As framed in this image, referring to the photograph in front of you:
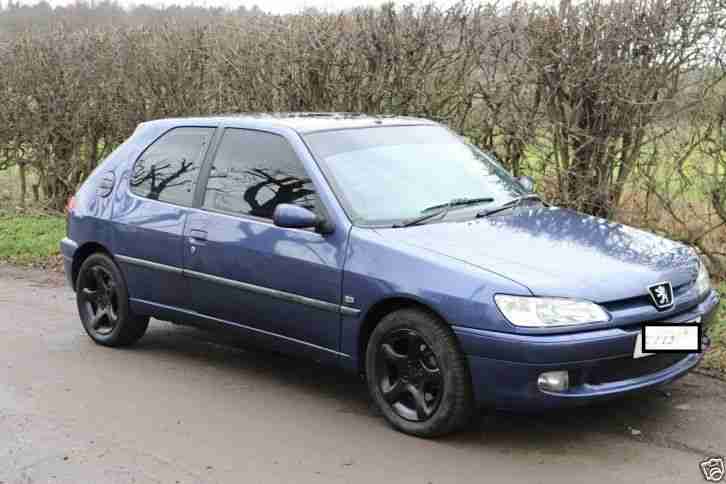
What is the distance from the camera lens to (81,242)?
23.5ft

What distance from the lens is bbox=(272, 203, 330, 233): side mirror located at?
17.6 ft

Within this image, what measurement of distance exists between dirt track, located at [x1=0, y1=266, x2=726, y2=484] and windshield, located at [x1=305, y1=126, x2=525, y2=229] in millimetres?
1204

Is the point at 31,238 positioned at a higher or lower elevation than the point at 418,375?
lower

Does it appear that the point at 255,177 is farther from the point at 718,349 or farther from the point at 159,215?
the point at 718,349

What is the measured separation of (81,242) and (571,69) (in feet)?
14.3

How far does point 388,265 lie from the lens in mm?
5074

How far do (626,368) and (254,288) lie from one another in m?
2.23

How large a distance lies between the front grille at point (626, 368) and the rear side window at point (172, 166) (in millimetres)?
2926

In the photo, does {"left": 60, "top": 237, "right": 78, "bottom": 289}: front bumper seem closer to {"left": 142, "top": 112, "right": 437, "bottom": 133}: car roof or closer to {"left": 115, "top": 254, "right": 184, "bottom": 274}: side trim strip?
{"left": 115, "top": 254, "right": 184, "bottom": 274}: side trim strip

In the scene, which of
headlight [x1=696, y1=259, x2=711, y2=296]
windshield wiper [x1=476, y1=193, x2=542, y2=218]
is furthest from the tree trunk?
headlight [x1=696, y1=259, x2=711, y2=296]

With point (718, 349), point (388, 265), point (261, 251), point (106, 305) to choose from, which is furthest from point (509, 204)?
point (106, 305)

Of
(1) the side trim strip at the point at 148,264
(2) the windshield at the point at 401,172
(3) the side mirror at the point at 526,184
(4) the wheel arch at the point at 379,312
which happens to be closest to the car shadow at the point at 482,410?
(4) the wheel arch at the point at 379,312

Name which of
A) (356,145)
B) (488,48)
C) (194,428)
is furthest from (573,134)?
(194,428)

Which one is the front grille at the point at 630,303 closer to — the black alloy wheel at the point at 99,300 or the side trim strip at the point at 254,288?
the side trim strip at the point at 254,288
